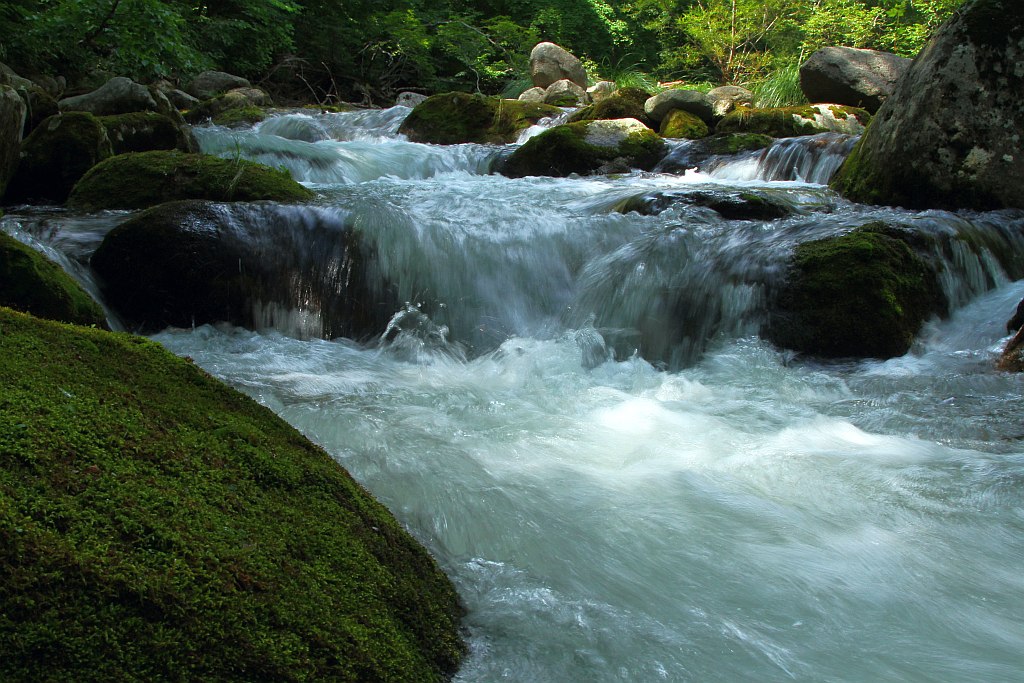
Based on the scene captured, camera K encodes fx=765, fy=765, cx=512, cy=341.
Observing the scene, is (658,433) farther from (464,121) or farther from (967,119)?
(464,121)

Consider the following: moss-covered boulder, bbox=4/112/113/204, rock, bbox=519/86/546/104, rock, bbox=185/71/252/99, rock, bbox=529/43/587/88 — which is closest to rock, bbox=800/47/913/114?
rock, bbox=519/86/546/104

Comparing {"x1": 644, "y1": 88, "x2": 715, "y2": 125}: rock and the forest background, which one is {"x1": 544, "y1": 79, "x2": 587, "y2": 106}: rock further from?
{"x1": 644, "y1": 88, "x2": 715, "y2": 125}: rock

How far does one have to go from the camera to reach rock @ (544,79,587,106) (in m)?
16.0

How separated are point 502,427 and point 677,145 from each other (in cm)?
836

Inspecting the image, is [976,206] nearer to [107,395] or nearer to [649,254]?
[649,254]

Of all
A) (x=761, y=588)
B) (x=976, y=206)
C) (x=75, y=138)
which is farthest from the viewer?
(x=75, y=138)

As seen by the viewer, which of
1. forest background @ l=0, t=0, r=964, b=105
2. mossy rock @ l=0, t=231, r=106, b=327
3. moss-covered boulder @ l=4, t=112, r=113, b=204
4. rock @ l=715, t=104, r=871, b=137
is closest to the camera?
mossy rock @ l=0, t=231, r=106, b=327

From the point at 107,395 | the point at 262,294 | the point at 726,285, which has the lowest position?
the point at 262,294

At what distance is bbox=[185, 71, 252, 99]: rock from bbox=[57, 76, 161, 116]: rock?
714 centimetres

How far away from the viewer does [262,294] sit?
207 inches

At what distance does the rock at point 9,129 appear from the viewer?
634 centimetres

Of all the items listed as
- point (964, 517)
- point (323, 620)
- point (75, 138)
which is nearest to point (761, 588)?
point (964, 517)

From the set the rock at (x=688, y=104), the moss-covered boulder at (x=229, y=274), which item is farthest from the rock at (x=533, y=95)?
the moss-covered boulder at (x=229, y=274)

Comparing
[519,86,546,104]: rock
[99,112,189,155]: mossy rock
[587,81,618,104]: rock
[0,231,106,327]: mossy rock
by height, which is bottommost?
[0,231,106,327]: mossy rock
